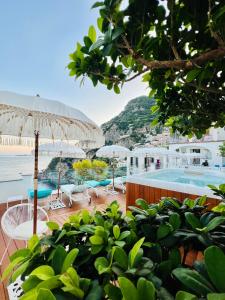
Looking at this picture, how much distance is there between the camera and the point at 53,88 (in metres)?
10.6

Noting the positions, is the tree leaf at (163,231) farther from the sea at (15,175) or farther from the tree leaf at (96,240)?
the sea at (15,175)

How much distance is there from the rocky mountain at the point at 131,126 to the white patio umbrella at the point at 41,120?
2530 centimetres

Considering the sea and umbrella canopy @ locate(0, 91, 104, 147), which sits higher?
umbrella canopy @ locate(0, 91, 104, 147)

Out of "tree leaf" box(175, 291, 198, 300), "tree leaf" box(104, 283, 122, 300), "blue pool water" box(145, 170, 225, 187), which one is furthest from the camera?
"blue pool water" box(145, 170, 225, 187)

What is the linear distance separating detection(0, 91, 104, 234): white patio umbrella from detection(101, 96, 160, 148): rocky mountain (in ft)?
83.0

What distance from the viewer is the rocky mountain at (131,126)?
3005 centimetres

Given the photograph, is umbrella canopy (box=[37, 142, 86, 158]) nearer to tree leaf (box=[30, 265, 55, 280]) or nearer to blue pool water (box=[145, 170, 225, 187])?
blue pool water (box=[145, 170, 225, 187])

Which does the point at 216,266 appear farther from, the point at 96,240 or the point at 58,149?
the point at 58,149

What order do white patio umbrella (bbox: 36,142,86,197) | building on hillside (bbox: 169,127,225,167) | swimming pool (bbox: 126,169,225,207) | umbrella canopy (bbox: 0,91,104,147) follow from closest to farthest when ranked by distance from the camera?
umbrella canopy (bbox: 0,91,104,147), swimming pool (bbox: 126,169,225,207), white patio umbrella (bbox: 36,142,86,197), building on hillside (bbox: 169,127,225,167)

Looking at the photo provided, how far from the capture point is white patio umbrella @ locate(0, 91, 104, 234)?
181cm

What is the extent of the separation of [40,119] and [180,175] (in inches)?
292

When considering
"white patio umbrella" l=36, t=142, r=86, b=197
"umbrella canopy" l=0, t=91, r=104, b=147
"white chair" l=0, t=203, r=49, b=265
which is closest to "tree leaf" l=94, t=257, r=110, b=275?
"umbrella canopy" l=0, t=91, r=104, b=147

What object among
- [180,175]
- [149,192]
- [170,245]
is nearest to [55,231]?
[170,245]

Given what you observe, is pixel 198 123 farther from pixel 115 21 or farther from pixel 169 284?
pixel 169 284
